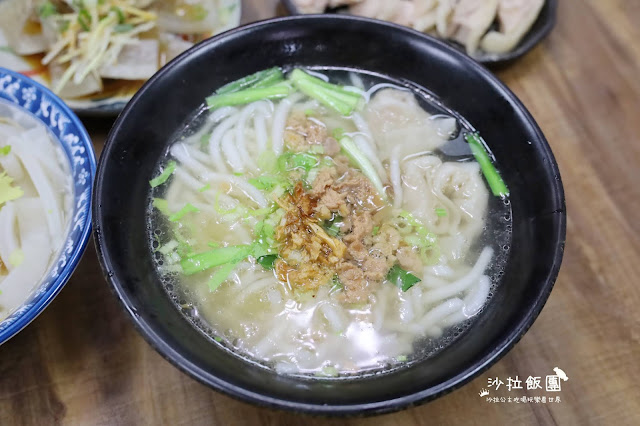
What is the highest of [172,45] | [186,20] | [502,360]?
A: [186,20]

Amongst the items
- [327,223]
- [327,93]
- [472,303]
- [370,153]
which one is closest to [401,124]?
[370,153]

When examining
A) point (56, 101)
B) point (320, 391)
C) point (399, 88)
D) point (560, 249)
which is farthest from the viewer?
point (399, 88)

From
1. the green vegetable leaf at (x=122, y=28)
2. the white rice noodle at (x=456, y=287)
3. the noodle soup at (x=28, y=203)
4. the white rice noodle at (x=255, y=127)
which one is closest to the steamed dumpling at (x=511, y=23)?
the white rice noodle at (x=255, y=127)

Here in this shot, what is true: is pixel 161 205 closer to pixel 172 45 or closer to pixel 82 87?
pixel 82 87

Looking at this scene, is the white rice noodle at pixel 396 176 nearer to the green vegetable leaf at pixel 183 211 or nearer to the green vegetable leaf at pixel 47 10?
the green vegetable leaf at pixel 183 211

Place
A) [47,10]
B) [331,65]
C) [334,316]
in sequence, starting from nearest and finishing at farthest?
[334,316] < [331,65] < [47,10]

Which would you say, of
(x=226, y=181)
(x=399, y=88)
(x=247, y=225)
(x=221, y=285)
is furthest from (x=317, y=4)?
(x=221, y=285)

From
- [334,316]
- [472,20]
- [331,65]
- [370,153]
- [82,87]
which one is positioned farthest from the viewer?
[472,20]

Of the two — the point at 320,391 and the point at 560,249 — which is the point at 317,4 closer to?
the point at 560,249
